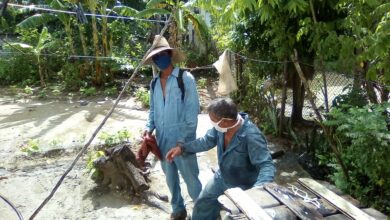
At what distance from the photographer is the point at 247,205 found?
2.19 meters

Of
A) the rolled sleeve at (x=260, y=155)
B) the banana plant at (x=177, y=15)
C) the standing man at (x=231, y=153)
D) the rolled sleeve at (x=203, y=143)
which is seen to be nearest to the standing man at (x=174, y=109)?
the rolled sleeve at (x=203, y=143)

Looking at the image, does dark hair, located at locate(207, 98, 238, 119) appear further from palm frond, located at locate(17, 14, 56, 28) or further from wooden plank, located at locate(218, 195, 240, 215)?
palm frond, located at locate(17, 14, 56, 28)

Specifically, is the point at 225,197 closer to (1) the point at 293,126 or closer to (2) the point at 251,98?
(1) the point at 293,126

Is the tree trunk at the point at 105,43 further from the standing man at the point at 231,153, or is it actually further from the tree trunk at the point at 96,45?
the standing man at the point at 231,153

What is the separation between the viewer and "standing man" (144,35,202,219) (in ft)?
11.7

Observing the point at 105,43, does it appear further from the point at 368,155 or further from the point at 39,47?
the point at 368,155

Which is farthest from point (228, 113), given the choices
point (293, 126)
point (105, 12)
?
point (105, 12)

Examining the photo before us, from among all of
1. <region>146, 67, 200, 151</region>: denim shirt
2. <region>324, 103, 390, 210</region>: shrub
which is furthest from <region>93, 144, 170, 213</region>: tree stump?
<region>324, 103, 390, 210</region>: shrub

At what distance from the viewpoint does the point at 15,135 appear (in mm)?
7266

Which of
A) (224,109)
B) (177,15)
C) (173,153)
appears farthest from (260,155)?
(177,15)

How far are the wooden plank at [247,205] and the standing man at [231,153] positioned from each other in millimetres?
355

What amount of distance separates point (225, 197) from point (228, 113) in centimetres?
74

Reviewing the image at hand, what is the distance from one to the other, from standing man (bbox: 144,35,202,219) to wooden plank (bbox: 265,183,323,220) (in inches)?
48.8

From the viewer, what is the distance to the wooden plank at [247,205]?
208 cm
